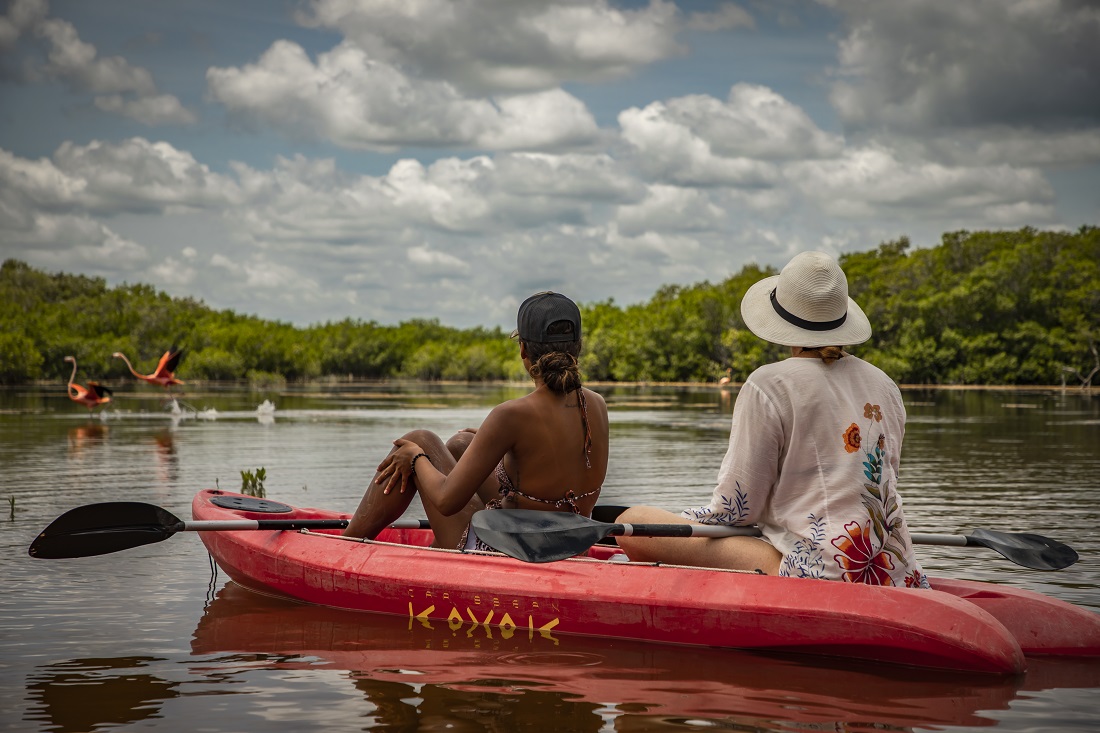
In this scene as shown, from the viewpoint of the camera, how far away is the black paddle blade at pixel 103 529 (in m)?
7.00

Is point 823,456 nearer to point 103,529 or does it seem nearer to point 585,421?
point 585,421

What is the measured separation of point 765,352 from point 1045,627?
8471 centimetres

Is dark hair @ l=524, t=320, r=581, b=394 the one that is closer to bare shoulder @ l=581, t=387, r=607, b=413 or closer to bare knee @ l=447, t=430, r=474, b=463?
bare shoulder @ l=581, t=387, r=607, b=413

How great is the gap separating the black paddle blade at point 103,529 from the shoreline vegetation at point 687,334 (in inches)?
2625

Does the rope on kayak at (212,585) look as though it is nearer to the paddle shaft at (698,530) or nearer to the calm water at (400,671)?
the calm water at (400,671)

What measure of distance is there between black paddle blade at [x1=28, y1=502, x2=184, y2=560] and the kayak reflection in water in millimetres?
2001

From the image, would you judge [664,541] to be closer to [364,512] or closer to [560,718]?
[560,718]

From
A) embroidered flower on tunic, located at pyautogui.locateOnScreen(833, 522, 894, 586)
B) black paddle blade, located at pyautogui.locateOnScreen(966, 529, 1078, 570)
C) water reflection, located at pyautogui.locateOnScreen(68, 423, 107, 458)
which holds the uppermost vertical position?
embroidered flower on tunic, located at pyautogui.locateOnScreen(833, 522, 894, 586)

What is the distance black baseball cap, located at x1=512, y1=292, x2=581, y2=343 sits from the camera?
5.62 metres

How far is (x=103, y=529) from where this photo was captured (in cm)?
717

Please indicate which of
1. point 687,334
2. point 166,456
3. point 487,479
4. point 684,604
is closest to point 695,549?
point 684,604

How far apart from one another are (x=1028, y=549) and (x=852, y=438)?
1883 millimetres

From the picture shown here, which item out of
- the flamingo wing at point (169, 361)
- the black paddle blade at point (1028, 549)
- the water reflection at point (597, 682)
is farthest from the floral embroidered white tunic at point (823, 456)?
the flamingo wing at point (169, 361)

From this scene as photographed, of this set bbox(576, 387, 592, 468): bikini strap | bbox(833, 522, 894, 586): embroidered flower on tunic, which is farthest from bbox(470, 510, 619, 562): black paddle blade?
bbox(833, 522, 894, 586): embroidered flower on tunic
